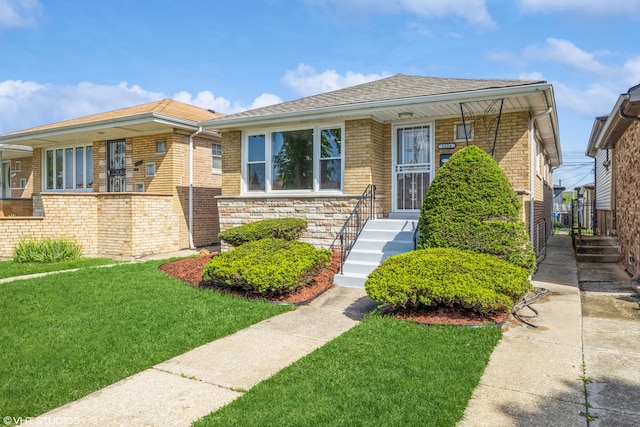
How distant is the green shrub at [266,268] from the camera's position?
6.40 meters

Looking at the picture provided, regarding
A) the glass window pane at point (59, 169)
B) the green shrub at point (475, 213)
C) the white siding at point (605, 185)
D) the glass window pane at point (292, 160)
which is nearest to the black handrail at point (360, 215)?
the glass window pane at point (292, 160)

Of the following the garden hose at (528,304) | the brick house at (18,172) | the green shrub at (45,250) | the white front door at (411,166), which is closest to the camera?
the garden hose at (528,304)

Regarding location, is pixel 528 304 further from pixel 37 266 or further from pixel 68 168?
pixel 68 168

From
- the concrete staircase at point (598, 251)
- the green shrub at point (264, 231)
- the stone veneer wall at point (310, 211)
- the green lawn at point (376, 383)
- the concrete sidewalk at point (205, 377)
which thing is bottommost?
the concrete sidewalk at point (205, 377)

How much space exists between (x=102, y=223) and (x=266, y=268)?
792cm

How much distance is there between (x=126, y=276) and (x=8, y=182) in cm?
1815

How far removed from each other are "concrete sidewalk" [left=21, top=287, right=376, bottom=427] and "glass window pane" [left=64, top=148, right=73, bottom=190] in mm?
13407

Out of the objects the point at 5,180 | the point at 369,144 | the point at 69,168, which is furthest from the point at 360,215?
the point at 5,180

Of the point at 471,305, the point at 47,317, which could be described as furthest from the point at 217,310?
the point at 471,305

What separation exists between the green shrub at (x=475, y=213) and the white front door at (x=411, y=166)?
116 inches

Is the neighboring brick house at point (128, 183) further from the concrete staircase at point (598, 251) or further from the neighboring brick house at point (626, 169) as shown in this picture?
the concrete staircase at point (598, 251)

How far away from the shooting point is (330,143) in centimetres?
1032

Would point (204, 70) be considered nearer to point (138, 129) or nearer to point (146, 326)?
point (138, 129)

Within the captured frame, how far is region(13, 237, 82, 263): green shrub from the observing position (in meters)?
10.3
